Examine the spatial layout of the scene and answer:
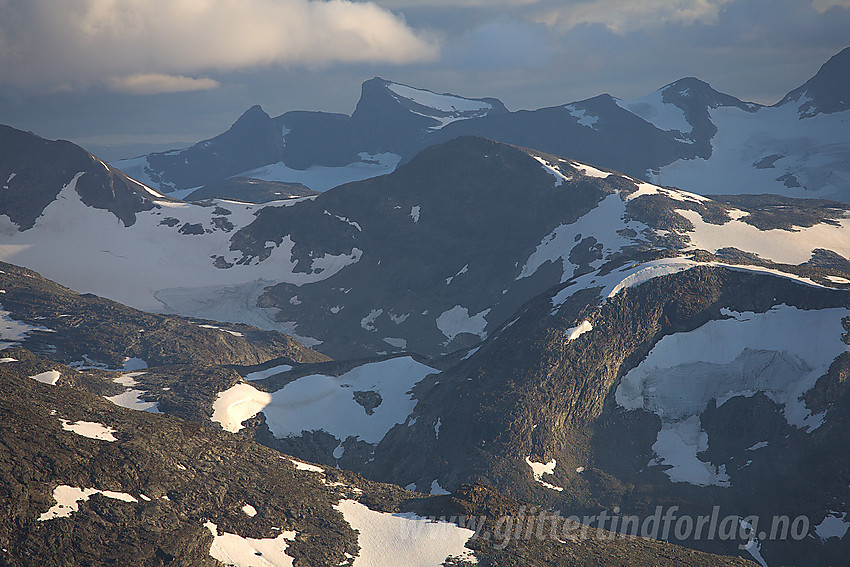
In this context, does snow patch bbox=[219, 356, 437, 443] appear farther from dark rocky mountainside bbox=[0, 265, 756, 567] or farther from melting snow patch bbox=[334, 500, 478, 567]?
melting snow patch bbox=[334, 500, 478, 567]

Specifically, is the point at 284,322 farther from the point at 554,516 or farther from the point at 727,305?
the point at 554,516

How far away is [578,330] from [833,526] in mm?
33064

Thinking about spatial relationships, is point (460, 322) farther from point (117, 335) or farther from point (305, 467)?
point (305, 467)

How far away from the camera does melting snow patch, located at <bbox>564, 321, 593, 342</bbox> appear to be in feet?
277

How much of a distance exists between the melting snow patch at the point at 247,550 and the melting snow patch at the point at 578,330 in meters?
48.5

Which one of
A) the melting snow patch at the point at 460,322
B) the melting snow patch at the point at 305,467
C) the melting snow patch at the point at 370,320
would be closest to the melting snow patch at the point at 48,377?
the melting snow patch at the point at 305,467

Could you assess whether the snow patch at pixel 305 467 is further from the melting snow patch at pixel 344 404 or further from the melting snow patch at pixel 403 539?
the melting snow patch at pixel 344 404

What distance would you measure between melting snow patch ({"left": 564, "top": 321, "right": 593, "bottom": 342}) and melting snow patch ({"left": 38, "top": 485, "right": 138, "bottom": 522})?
5494 cm

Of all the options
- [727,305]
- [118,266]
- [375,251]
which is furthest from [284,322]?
Answer: [727,305]

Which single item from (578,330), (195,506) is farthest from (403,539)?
(578,330)

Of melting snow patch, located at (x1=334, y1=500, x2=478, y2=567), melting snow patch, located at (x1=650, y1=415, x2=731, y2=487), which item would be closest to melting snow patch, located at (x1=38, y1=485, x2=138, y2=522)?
melting snow patch, located at (x1=334, y1=500, x2=478, y2=567)

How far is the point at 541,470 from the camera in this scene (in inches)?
2854

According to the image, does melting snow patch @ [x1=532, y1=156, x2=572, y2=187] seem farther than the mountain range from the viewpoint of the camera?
Yes

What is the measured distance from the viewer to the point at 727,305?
276ft
